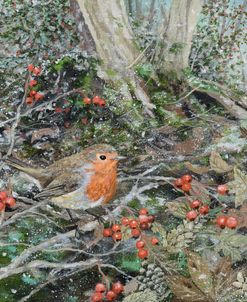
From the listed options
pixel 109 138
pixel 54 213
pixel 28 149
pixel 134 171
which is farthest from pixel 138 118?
pixel 54 213

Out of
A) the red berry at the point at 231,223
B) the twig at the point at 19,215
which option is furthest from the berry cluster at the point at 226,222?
the twig at the point at 19,215

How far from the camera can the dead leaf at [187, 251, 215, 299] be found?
199 cm

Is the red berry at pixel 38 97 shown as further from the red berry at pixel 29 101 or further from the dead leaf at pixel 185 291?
the dead leaf at pixel 185 291

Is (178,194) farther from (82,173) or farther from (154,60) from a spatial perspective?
(154,60)

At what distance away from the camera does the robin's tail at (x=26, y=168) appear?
209cm

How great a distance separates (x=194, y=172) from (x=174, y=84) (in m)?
0.64

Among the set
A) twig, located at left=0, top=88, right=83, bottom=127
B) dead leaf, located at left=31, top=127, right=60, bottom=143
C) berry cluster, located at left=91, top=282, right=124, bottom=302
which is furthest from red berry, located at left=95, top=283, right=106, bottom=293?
twig, located at left=0, top=88, right=83, bottom=127

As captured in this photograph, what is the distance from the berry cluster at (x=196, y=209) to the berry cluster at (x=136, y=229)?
155 millimetres

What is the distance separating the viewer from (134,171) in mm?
2262

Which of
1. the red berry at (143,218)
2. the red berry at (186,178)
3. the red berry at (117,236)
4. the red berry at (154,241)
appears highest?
the red berry at (186,178)

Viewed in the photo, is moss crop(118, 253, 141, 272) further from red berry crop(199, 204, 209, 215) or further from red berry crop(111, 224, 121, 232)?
red berry crop(199, 204, 209, 215)

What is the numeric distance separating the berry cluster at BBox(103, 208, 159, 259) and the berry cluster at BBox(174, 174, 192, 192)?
0.70ft

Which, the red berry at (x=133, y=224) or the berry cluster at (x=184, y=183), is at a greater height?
the berry cluster at (x=184, y=183)

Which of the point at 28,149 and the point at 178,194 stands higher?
the point at 28,149
